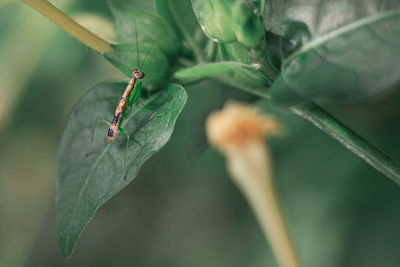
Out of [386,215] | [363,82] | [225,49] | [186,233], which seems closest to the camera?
[363,82]

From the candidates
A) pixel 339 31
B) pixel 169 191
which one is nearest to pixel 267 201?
pixel 339 31

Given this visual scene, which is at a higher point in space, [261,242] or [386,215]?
[386,215]

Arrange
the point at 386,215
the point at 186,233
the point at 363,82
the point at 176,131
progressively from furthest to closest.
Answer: the point at 186,233 → the point at 176,131 → the point at 386,215 → the point at 363,82

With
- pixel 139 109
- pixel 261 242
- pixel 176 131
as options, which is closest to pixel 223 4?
pixel 139 109

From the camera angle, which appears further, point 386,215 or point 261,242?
point 261,242

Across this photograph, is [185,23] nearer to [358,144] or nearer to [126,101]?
[126,101]

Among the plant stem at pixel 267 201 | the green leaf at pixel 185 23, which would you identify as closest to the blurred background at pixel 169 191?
the plant stem at pixel 267 201

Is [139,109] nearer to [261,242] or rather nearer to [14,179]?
[261,242]
